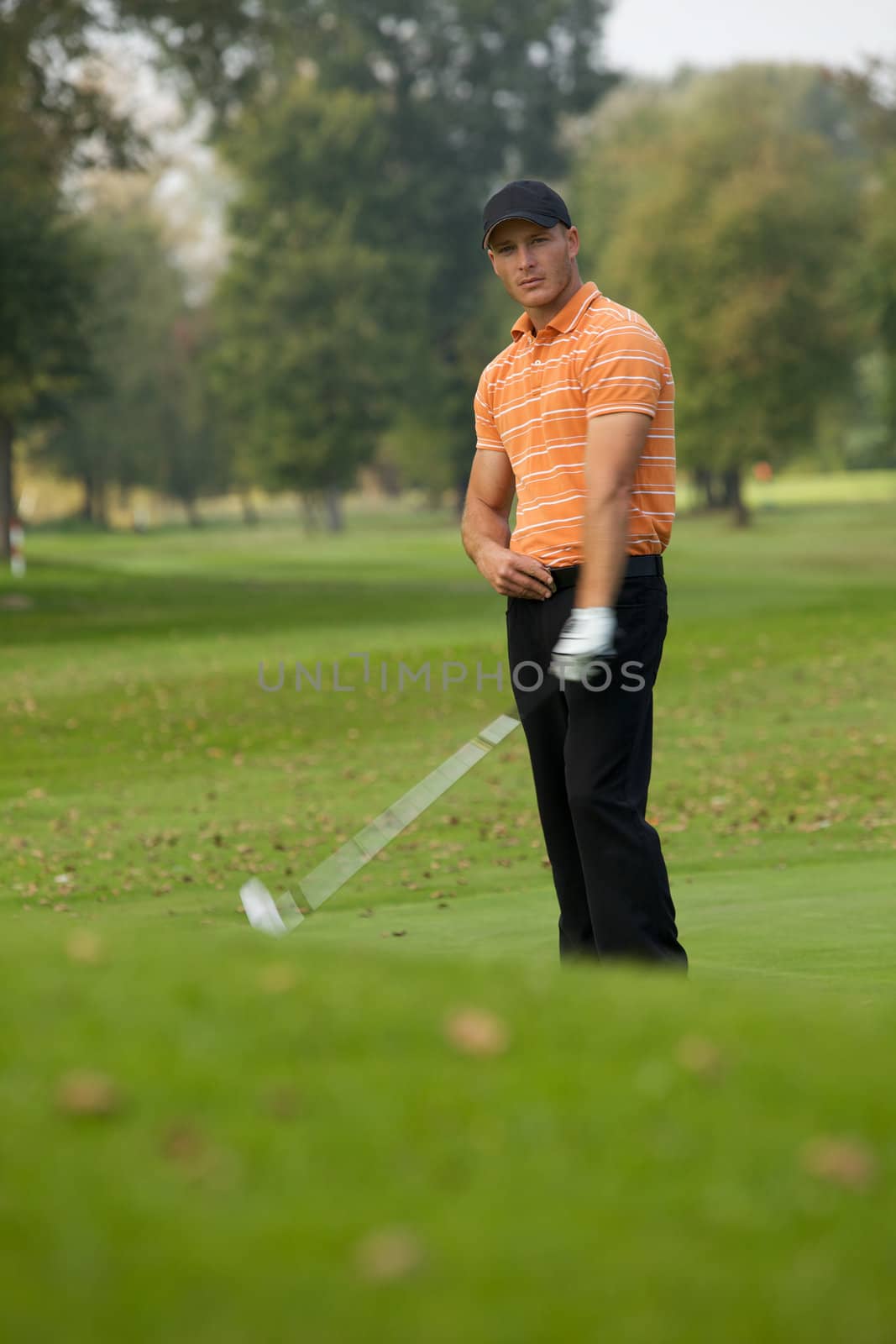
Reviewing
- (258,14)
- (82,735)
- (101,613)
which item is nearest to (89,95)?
(258,14)

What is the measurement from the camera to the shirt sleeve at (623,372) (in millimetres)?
5281

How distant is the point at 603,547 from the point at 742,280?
53777mm

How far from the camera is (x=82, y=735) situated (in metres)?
16.9

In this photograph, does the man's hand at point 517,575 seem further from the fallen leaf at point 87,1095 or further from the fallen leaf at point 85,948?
the fallen leaf at point 87,1095

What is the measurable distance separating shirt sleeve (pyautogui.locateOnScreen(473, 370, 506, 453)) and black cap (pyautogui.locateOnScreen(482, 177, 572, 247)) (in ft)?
1.69

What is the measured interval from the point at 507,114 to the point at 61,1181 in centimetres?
7214

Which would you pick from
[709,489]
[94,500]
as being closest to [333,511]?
[94,500]

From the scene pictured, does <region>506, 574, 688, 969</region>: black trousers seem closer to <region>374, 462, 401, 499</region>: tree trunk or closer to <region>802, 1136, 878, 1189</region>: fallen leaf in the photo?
<region>802, 1136, 878, 1189</region>: fallen leaf

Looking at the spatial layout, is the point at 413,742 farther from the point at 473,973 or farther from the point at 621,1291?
the point at 621,1291

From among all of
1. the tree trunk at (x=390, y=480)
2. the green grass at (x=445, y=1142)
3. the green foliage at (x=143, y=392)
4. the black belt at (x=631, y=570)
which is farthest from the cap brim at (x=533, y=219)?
the tree trunk at (x=390, y=480)

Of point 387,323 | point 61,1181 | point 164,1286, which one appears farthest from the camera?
point 387,323

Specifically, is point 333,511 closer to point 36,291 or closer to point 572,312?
point 36,291

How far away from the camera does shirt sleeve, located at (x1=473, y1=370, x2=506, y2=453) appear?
5.83 metres

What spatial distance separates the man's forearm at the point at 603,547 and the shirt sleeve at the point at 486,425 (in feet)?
2.36
